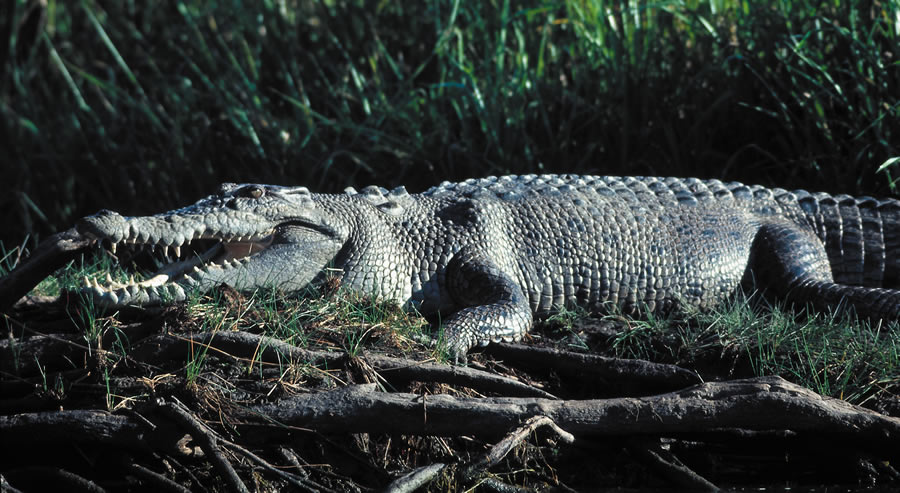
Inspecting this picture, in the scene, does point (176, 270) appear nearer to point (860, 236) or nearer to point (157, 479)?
point (157, 479)

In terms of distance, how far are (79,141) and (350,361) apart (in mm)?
5041

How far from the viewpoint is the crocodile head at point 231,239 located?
11.4ft

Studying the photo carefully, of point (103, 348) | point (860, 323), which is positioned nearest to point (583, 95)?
point (860, 323)

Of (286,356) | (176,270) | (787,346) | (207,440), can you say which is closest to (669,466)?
(787,346)

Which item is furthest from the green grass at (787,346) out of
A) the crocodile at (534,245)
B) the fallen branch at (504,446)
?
the fallen branch at (504,446)

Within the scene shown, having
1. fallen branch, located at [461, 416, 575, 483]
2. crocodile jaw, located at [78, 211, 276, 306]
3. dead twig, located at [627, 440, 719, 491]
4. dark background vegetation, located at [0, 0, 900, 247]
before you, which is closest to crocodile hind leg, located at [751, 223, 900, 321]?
dark background vegetation, located at [0, 0, 900, 247]

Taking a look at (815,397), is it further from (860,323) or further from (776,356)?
(860,323)

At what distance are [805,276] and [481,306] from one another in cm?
178

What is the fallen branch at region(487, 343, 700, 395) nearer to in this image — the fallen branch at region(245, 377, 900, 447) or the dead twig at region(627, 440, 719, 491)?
the fallen branch at region(245, 377, 900, 447)

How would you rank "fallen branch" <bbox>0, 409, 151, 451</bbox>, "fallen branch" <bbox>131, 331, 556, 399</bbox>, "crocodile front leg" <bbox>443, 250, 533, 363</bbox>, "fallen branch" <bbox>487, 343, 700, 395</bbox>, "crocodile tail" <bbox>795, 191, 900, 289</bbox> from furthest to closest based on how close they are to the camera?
1. "crocodile tail" <bbox>795, 191, 900, 289</bbox>
2. "crocodile front leg" <bbox>443, 250, 533, 363</bbox>
3. "fallen branch" <bbox>487, 343, 700, 395</bbox>
4. "fallen branch" <bbox>131, 331, 556, 399</bbox>
5. "fallen branch" <bbox>0, 409, 151, 451</bbox>

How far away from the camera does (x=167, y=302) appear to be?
3471 millimetres

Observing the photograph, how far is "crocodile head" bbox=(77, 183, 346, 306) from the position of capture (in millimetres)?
3463

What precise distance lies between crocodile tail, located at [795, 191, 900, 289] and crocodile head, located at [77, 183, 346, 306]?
2.62m

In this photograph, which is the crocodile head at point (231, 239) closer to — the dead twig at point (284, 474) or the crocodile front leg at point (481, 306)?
the crocodile front leg at point (481, 306)
